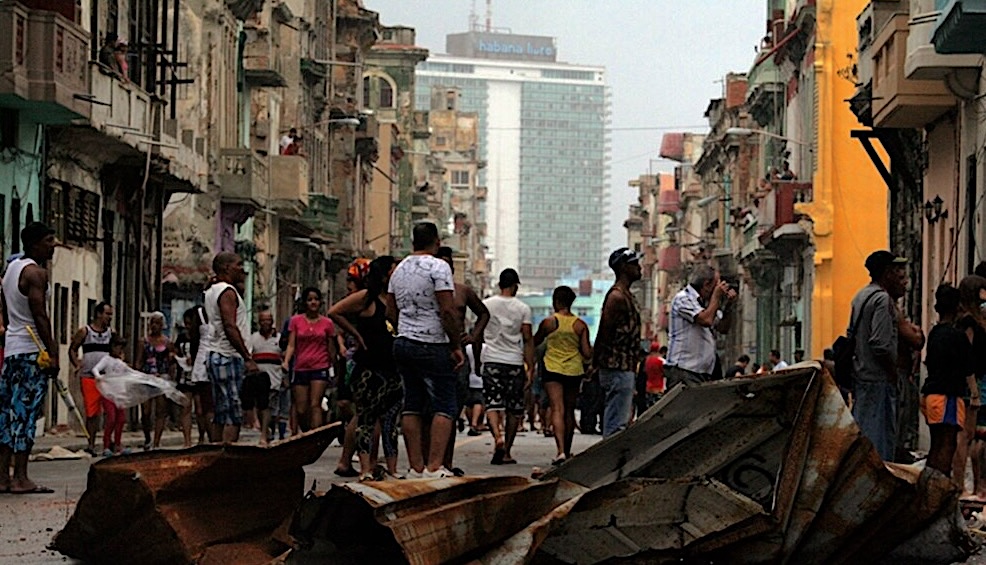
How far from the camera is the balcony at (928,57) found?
24.9m

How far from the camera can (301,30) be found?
59.3 m

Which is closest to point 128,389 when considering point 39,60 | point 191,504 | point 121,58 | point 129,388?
point 129,388

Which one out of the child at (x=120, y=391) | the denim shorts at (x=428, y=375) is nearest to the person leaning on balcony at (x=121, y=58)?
the child at (x=120, y=391)

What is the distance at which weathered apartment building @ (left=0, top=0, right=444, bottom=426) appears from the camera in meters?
27.2

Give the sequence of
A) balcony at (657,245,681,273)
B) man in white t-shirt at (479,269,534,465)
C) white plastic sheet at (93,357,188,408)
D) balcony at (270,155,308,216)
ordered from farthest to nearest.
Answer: balcony at (657,245,681,273), balcony at (270,155,308,216), white plastic sheet at (93,357,188,408), man in white t-shirt at (479,269,534,465)

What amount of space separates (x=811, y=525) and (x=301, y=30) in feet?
170

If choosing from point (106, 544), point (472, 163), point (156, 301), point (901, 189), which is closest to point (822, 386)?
point (106, 544)

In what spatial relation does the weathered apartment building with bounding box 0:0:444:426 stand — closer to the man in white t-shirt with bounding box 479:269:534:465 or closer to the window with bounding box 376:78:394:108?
the man in white t-shirt with bounding box 479:269:534:465

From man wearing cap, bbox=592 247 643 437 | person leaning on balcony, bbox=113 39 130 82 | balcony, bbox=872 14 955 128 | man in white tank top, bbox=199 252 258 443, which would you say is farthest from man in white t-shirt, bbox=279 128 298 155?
man in white tank top, bbox=199 252 258 443

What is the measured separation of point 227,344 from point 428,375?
2810mm

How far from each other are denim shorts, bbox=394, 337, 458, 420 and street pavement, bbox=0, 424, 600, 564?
57 cm

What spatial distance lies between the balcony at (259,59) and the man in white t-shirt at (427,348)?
36.2 meters

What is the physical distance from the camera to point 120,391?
19.5 metres

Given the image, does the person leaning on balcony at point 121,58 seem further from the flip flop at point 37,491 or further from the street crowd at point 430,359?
the flip flop at point 37,491
